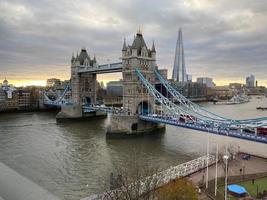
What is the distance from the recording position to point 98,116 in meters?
63.4

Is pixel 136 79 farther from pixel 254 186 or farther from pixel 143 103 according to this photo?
pixel 254 186

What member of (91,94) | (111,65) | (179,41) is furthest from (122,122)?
(179,41)

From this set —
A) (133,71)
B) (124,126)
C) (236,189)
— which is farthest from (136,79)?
(236,189)

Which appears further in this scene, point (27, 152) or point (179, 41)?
point (179, 41)

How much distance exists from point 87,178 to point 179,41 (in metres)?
151

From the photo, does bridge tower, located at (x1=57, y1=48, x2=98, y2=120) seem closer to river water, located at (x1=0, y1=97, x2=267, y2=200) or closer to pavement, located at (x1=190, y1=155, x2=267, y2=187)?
river water, located at (x1=0, y1=97, x2=267, y2=200)

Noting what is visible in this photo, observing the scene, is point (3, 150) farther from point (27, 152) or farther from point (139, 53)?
point (139, 53)

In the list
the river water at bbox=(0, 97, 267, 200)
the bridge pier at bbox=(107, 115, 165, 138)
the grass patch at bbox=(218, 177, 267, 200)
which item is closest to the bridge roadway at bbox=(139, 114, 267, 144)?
the bridge pier at bbox=(107, 115, 165, 138)

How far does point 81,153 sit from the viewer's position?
32156 mm

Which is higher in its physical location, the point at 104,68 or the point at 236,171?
the point at 104,68

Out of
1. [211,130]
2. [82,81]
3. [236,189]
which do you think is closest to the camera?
[236,189]

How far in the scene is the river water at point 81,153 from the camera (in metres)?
23.0

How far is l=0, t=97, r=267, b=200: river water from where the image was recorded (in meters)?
23.0

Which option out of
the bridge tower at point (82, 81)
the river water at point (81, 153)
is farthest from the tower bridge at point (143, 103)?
the bridge tower at point (82, 81)
